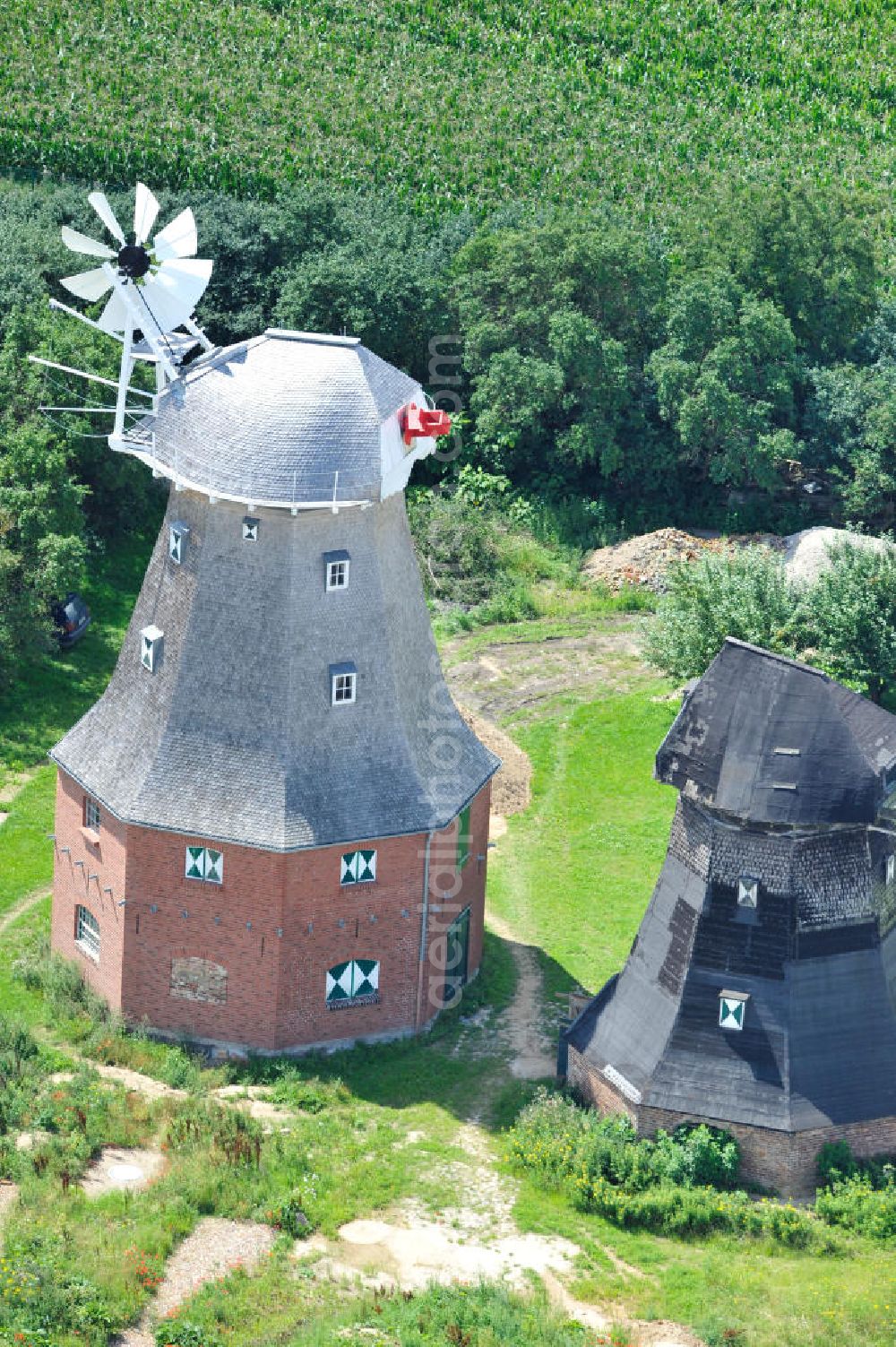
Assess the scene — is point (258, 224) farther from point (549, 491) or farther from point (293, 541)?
point (293, 541)

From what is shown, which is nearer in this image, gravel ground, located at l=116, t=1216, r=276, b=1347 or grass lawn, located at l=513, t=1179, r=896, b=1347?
gravel ground, located at l=116, t=1216, r=276, b=1347

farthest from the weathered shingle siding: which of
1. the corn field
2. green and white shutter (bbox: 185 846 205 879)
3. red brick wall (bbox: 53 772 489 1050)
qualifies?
the corn field

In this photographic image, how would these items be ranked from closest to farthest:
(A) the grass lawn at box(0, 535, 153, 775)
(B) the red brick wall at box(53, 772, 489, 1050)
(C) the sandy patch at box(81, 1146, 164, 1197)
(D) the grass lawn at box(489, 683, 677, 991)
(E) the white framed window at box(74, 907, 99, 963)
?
1. (C) the sandy patch at box(81, 1146, 164, 1197)
2. (B) the red brick wall at box(53, 772, 489, 1050)
3. (E) the white framed window at box(74, 907, 99, 963)
4. (D) the grass lawn at box(489, 683, 677, 991)
5. (A) the grass lawn at box(0, 535, 153, 775)

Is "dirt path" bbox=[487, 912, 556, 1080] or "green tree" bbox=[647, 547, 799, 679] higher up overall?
"green tree" bbox=[647, 547, 799, 679]

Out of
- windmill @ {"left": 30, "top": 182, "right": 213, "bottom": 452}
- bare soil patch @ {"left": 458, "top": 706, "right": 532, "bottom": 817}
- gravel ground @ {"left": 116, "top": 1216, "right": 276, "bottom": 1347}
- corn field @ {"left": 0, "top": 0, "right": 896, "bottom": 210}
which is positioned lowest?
gravel ground @ {"left": 116, "top": 1216, "right": 276, "bottom": 1347}

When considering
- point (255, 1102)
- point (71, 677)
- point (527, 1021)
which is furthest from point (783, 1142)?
point (71, 677)

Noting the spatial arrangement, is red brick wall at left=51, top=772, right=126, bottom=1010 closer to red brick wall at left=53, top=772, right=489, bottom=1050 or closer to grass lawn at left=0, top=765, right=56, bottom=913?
red brick wall at left=53, top=772, right=489, bottom=1050
